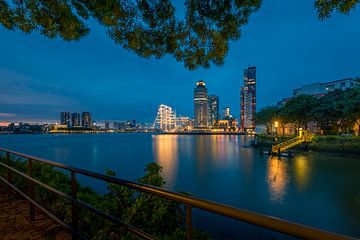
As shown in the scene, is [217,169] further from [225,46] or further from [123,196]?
[225,46]

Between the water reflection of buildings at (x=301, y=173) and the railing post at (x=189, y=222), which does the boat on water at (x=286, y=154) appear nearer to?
the water reflection of buildings at (x=301, y=173)

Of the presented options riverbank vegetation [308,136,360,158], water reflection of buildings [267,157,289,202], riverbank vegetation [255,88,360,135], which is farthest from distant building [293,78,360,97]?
water reflection of buildings [267,157,289,202]

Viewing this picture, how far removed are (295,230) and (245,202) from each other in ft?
46.9

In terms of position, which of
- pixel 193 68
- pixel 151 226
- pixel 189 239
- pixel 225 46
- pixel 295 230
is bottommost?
pixel 151 226

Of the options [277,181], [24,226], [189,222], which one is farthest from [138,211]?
[277,181]

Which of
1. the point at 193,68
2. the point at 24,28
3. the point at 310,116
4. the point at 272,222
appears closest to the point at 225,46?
the point at 193,68

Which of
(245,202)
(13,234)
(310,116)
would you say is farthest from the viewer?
(310,116)

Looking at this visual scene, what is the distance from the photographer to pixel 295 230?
3.31 ft

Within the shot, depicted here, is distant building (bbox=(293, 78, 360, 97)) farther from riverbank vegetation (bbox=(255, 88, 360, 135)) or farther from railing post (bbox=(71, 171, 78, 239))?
railing post (bbox=(71, 171, 78, 239))

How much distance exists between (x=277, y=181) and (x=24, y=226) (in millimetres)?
18339

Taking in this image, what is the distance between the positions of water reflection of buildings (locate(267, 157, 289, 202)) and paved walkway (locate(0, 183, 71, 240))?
13.5 m

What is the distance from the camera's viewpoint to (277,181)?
60.1 ft

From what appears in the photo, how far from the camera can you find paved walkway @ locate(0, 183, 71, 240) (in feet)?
11.0

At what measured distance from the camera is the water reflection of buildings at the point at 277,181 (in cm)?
1481
